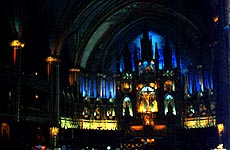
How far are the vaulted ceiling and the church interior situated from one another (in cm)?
11

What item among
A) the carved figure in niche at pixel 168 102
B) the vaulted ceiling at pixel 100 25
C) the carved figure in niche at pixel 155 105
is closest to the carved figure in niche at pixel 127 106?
the carved figure in niche at pixel 155 105

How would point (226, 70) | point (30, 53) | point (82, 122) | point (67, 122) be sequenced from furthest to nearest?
point (82, 122), point (67, 122), point (30, 53), point (226, 70)

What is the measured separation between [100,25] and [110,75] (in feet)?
23.3

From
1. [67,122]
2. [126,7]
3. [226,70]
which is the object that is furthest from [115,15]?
[226,70]

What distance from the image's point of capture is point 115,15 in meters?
45.0

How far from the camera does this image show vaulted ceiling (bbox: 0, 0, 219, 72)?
34438mm

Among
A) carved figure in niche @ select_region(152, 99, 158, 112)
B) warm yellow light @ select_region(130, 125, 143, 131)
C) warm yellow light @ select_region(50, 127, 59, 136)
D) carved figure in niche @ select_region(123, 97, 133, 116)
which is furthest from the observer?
carved figure in niche @ select_region(123, 97, 133, 116)

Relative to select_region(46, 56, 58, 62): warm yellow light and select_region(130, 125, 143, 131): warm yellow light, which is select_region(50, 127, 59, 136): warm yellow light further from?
select_region(130, 125, 143, 131): warm yellow light

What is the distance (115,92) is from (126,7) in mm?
11023

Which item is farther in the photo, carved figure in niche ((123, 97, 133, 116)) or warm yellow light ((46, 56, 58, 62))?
carved figure in niche ((123, 97, 133, 116))

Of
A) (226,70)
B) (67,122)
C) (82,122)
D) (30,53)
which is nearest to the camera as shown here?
(226,70)

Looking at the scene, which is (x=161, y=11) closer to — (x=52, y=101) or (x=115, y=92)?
(x=115, y=92)

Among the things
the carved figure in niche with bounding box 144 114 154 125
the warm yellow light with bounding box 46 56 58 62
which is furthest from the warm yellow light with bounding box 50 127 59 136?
the carved figure in niche with bounding box 144 114 154 125

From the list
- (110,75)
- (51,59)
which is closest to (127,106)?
(110,75)
